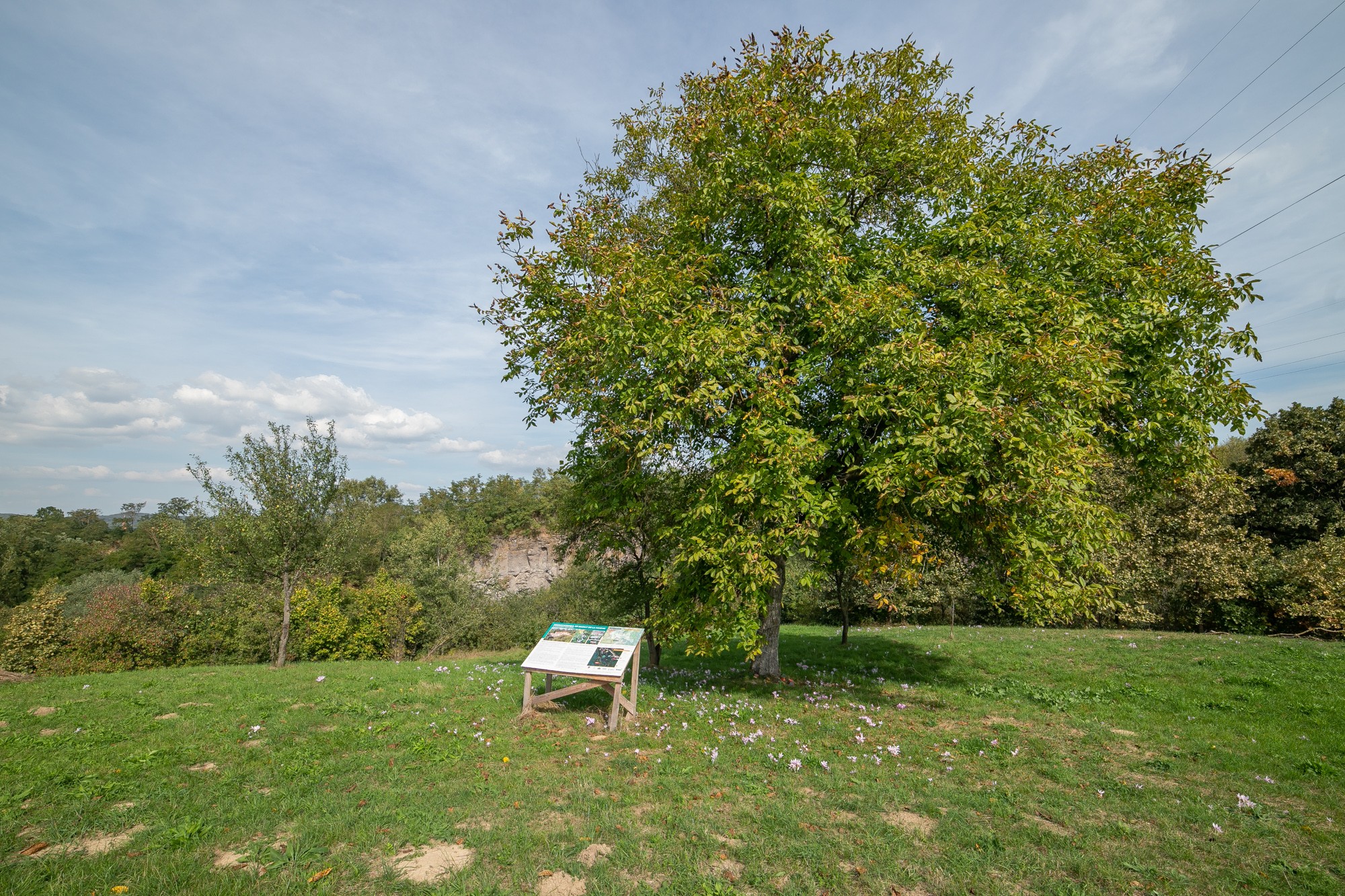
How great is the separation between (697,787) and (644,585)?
270 inches

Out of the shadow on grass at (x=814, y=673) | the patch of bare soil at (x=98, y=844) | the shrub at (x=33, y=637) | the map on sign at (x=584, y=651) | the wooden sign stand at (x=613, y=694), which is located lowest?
the shrub at (x=33, y=637)

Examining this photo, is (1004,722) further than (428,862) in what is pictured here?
Yes

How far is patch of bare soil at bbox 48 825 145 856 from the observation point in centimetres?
485

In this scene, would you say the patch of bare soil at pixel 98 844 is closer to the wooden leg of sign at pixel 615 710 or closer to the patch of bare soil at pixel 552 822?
the patch of bare soil at pixel 552 822

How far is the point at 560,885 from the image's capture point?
4629 millimetres

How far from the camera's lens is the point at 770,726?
28.9 ft

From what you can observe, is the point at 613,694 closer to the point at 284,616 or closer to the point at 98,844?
the point at 98,844

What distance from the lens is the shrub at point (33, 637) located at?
2603 cm

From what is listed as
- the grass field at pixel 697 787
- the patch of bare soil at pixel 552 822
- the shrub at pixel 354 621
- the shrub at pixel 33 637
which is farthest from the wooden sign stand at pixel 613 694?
the shrub at pixel 33 637

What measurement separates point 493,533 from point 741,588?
7733 cm

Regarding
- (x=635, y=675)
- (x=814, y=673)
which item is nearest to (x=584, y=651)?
(x=635, y=675)

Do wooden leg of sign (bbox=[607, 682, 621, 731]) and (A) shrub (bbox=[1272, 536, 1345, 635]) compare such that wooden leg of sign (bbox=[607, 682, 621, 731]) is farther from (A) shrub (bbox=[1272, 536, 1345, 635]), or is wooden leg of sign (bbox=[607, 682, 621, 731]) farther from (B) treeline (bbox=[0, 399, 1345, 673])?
(A) shrub (bbox=[1272, 536, 1345, 635])

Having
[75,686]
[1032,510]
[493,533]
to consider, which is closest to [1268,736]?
A: [1032,510]

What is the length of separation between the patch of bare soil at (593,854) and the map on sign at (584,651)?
3.45 meters
